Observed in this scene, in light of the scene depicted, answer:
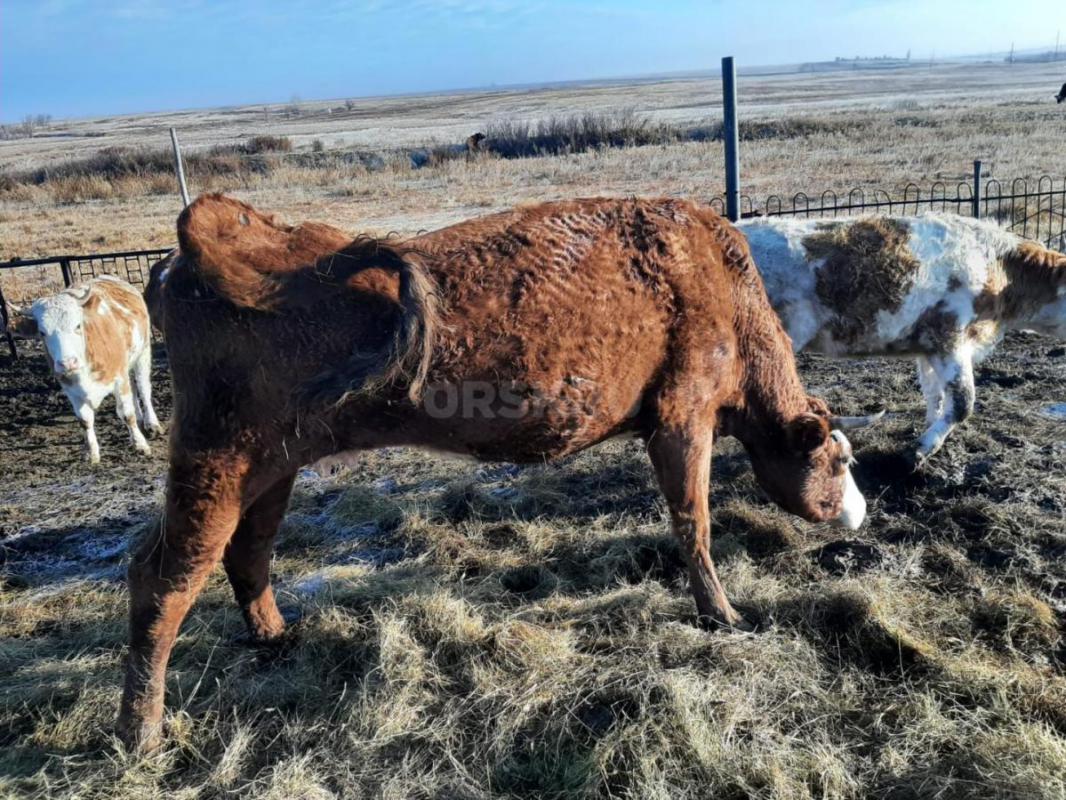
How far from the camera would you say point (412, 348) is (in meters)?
2.71

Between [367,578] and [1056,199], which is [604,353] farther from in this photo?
[1056,199]

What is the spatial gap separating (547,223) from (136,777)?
2.71 m

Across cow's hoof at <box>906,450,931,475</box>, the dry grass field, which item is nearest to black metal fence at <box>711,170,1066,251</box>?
cow's hoof at <box>906,450,931,475</box>

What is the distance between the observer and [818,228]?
592 centimetres

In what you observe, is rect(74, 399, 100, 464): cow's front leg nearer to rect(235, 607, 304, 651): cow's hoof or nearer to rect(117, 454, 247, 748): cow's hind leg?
rect(235, 607, 304, 651): cow's hoof

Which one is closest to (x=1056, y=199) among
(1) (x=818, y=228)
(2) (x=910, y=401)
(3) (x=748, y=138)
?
(2) (x=910, y=401)

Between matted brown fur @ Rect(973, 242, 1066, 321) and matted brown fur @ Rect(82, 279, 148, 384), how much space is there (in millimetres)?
7474

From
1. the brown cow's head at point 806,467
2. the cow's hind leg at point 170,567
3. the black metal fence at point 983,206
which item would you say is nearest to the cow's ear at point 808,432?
the brown cow's head at point 806,467

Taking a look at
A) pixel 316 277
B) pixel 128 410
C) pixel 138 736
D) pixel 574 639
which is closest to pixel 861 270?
pixel 574 639

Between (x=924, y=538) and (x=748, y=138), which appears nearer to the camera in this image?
(x=924, y=538)

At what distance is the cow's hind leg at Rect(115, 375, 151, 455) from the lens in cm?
715

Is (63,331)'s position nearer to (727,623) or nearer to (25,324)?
(25,324)

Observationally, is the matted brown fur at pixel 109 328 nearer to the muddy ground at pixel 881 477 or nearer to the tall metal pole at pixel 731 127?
the muddy ground at pixel 881 477

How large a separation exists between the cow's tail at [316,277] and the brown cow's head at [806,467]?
2.00 metres
